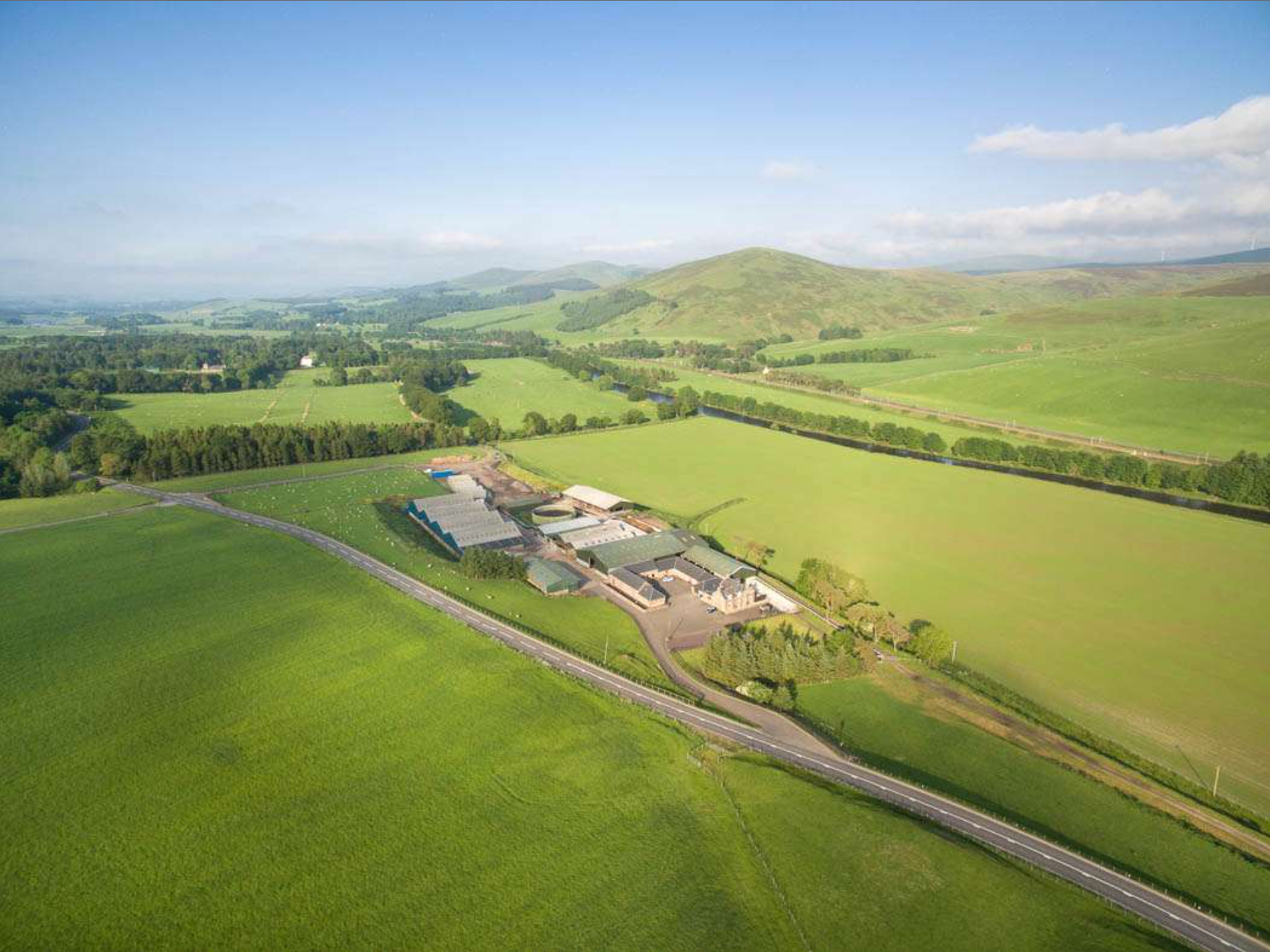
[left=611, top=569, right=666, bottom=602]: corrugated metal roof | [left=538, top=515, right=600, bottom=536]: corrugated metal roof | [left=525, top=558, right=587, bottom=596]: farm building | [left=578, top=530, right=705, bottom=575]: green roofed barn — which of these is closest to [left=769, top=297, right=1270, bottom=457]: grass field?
[left=578, top=530, right=705, bottom=575]: green roofed barn

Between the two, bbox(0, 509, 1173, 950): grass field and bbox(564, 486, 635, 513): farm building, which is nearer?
bbox(0, 509, 1173, 950): grass field

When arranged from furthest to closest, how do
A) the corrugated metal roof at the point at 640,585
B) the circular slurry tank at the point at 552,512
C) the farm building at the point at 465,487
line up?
the farm building at the point at 465,487 → the circular slurry tank at the point at 552,512 → the corrugated metal roof at the point at 640,585

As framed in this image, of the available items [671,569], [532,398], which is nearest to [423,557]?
[671,569]

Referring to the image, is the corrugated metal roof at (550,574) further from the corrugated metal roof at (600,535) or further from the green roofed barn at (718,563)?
the green roofed barn at (718,563)

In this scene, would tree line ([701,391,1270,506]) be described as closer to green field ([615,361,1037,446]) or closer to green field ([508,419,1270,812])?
green field ([615,361,1037,446])

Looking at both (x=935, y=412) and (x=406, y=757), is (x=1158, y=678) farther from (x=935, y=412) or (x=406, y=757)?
(x=935, y=412)

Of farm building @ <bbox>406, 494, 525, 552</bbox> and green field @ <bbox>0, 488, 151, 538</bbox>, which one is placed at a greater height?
green field @ <bbox>0, 488, 151, 538</bbox>

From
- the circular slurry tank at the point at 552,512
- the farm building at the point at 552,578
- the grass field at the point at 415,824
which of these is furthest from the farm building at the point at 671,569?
the grass field at the point at 415,824
